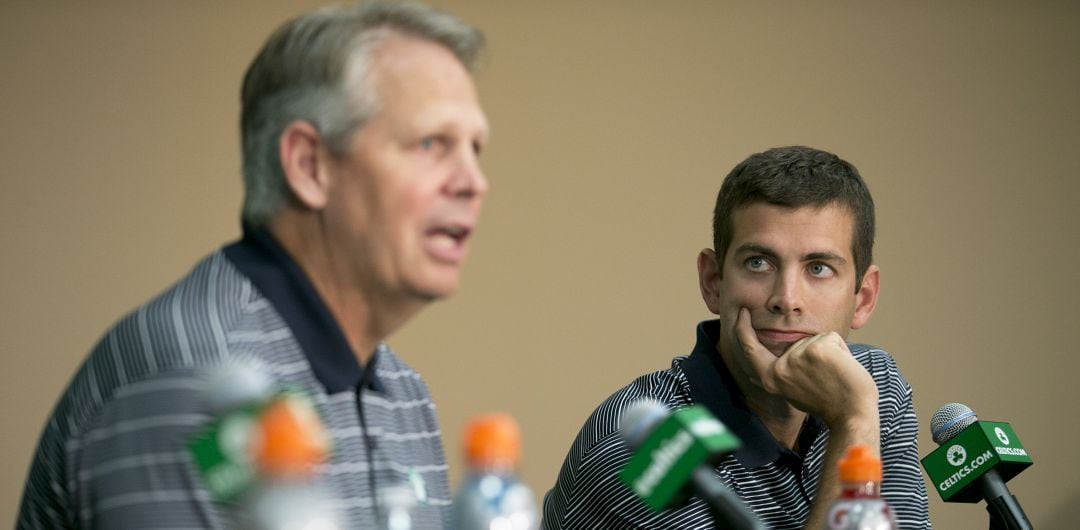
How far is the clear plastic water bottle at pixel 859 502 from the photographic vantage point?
1.29 m

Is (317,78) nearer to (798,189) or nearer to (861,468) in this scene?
(861,468)

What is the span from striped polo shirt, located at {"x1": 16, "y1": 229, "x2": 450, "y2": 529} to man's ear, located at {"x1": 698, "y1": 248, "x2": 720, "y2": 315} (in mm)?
928

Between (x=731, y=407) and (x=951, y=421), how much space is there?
0.37 m

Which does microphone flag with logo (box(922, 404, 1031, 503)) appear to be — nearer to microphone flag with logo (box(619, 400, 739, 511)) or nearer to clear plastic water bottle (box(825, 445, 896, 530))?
clear plastic water bottle (box(825, 445, 896, 530))

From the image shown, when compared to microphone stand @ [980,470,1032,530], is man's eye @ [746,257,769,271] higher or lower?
higher

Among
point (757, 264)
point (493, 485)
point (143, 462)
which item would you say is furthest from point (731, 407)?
point (143, 462)

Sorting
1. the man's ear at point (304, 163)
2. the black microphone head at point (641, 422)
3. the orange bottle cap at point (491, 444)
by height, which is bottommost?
the black microphone head at point (641, 422)

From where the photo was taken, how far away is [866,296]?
239cm

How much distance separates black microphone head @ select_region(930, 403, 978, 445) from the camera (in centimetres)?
213

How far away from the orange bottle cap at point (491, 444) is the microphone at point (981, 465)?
115cm

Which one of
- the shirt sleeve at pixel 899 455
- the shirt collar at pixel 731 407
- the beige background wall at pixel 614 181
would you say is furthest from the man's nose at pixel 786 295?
the beige background wall at pixel 614 181

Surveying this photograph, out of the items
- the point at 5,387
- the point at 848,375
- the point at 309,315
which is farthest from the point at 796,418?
the point at 5,387

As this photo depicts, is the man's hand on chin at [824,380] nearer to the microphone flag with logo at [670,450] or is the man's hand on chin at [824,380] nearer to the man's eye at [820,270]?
the man's eye at [820,270]

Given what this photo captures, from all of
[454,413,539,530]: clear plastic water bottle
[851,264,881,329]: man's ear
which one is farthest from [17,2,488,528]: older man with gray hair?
[851,264,881,329]: man's ear
